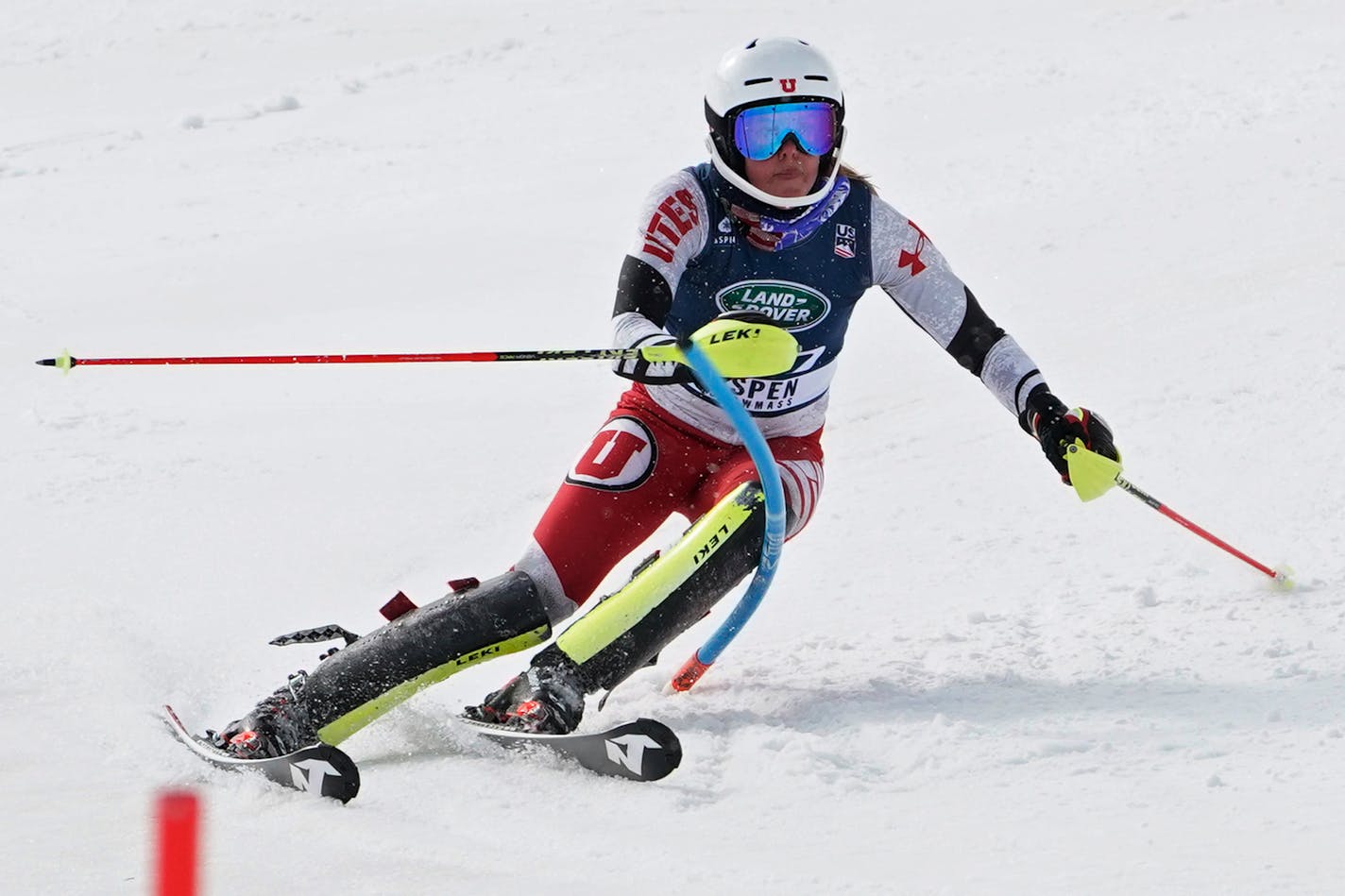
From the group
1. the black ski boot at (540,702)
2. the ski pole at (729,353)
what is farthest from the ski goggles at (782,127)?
the black ski boot at (540,702)

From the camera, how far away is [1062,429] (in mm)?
4043

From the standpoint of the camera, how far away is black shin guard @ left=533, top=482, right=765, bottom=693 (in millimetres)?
3551

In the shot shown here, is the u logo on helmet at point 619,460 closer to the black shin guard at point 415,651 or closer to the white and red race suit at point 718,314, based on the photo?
the white and red race suit at point 718,314

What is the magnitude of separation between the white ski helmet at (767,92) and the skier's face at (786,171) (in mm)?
23

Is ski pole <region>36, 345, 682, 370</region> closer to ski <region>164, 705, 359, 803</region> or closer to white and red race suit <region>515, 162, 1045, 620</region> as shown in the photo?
white and red race suit <region>515, 162, 1045, 620</region>

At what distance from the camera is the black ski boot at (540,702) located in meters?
3.44

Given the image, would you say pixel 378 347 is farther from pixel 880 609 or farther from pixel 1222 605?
pixel 1222 605

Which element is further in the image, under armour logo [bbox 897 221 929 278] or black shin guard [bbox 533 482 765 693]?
under armour logo [bbox 897 221 929 278]

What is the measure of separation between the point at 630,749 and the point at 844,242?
1.58 m

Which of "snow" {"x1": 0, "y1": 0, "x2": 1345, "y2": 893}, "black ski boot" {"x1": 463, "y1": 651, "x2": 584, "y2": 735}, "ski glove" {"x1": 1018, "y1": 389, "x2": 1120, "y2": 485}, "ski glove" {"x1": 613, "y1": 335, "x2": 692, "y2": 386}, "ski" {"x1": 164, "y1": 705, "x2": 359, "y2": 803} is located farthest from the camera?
"ski glove" {"x1": 1018, "y1": 389, "x2": 1120, "y2": 485}

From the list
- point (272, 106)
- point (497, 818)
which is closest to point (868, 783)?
point (497, 818)

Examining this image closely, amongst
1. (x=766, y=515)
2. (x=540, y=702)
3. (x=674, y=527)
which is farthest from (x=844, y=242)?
(x=674, y=527)

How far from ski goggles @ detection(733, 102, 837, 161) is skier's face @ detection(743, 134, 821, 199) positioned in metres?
0.02

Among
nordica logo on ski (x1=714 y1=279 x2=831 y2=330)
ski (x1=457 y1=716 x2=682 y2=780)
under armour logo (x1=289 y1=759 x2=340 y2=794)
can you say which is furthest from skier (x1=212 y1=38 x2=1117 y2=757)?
under armour logo (x1=289 y1=759 x2=340 y2=794)
